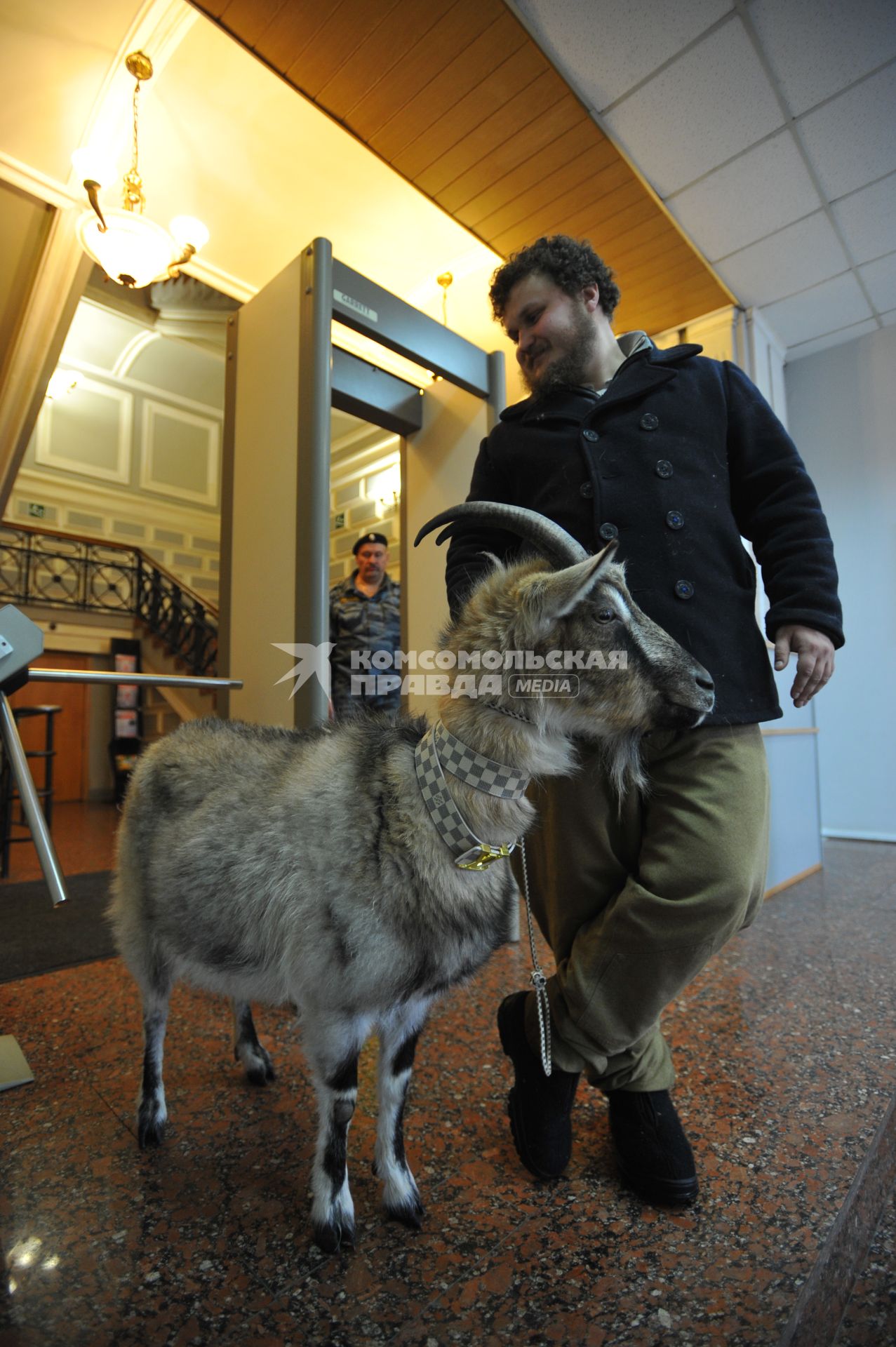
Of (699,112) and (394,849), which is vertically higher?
(699,112)

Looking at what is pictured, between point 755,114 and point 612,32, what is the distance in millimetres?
794

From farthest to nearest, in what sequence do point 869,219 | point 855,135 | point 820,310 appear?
1. point 820,310
2. point 869,219
3. point 855,135

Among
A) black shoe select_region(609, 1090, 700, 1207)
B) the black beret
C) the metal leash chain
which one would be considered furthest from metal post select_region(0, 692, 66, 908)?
the black beret

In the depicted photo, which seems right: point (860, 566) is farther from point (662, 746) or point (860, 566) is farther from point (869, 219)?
point (662, 746)

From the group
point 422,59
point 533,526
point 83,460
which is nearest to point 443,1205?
point 533,526

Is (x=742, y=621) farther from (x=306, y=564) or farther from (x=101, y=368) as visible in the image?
(x=101, y=368)

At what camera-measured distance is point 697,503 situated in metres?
1.36

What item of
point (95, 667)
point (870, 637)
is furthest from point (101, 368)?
point (870, 637)

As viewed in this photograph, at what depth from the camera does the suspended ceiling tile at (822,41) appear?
101 inches

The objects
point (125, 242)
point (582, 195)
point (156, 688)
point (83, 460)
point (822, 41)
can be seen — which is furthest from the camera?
point (83, 460)

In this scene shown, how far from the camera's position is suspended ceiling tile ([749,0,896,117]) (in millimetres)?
2566

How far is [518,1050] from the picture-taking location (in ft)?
4.63

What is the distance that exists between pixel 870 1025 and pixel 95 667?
33.0 ft

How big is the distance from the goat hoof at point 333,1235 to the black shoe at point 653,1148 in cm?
51
